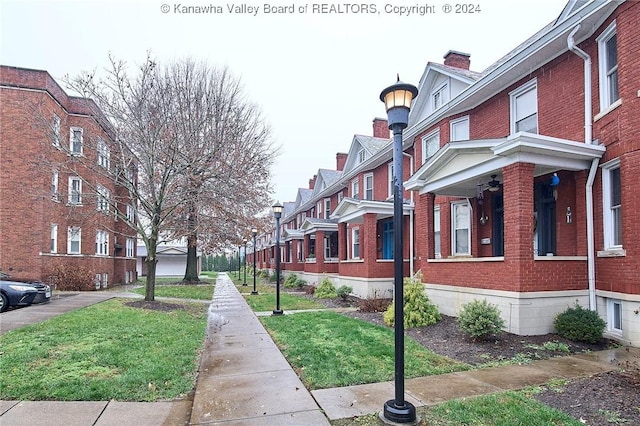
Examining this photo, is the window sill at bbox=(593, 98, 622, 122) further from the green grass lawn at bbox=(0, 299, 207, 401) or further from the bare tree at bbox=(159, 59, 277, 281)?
the bare tree at bbox=(159, 59, 277, 281)

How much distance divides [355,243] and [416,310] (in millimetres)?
11826

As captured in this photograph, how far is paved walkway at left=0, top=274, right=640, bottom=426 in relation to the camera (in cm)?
451

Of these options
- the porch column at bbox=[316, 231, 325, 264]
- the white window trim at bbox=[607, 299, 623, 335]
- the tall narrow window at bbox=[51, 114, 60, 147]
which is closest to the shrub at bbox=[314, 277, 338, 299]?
the porch column at bbox=[316, 231, 325, 264]

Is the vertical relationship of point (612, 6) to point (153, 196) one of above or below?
above

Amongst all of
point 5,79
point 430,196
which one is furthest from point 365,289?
point 5,79

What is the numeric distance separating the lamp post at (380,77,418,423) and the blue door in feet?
47.0

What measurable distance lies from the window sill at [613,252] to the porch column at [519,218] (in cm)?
148

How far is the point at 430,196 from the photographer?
12.1 metres

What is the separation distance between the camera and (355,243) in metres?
21.9

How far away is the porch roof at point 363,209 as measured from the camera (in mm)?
16117

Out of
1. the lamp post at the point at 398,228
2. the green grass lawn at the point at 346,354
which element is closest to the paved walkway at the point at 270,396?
the green grass lawn at the point at 346,354

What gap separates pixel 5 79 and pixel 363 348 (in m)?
19.8

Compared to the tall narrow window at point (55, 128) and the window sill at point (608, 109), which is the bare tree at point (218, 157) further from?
the window sill at point (608, 109)

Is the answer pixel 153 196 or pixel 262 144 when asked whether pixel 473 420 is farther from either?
pixel 262 144
